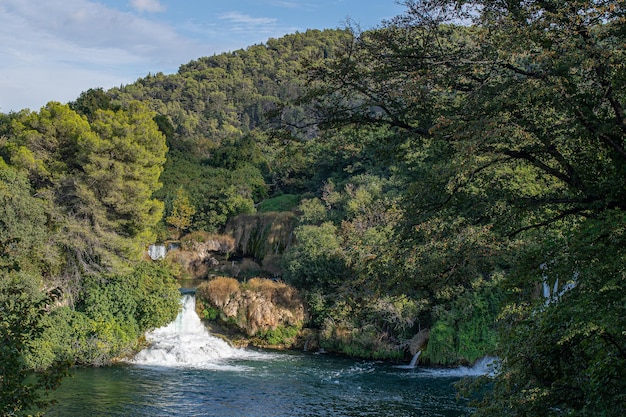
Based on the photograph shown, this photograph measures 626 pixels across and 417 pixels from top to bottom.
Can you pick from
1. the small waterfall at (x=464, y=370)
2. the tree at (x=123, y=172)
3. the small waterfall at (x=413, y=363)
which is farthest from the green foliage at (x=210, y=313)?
the small waterfall at (x=464, y=370)

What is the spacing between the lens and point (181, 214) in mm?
38812

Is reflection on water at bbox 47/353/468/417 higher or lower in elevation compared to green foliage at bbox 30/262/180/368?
lower

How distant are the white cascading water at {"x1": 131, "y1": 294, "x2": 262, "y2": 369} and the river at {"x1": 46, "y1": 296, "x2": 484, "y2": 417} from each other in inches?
1.5

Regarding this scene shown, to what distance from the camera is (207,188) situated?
41594mm

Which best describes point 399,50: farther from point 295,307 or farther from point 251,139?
point 251,139

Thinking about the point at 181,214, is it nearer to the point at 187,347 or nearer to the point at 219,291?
the point at 219,291

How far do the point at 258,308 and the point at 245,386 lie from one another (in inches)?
283

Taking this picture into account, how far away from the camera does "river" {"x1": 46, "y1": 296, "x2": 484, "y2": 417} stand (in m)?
16.3

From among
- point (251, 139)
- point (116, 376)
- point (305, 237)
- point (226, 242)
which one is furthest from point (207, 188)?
point (116, 376)

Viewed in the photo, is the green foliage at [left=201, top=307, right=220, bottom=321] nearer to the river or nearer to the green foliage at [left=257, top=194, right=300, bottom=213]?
the river

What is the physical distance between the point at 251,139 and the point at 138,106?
2731 centimetres

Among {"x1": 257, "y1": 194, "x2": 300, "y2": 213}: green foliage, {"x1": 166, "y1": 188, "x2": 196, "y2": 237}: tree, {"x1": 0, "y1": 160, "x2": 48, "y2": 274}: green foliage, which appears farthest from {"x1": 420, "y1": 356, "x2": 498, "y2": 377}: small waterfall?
{"x1": 166, "y1": 188, "x2": 196, "y2": 237}: tree

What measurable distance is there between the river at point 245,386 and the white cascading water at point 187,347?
4 centimetres

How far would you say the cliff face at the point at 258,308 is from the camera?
2567 cm
